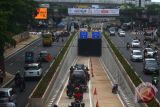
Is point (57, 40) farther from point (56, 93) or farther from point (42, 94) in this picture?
point (42, 94)

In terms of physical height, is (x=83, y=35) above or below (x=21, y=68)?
below

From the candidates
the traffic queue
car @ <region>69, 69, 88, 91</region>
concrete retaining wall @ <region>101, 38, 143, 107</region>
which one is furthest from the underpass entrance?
car @ <region>69, 69, 88, 91</region>

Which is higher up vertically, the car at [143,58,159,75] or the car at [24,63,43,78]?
the car at [24,63,43,78]

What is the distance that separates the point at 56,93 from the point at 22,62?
24.0 metres

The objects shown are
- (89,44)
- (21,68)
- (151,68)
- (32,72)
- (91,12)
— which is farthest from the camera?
(91,12)

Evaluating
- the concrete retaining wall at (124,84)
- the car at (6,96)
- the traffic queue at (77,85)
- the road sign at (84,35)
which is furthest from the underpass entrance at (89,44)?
the car at (6,96)

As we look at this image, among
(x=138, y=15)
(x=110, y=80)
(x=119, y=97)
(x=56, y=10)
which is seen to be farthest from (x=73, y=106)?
(x=138, y=15)

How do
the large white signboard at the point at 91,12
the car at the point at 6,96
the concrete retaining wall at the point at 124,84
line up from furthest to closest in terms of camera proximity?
the large white signboard at the point at 91,12 < the concrete retaining wall at the point at 124,84 < the car at the point at 6,96

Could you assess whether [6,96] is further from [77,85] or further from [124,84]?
[124,84]

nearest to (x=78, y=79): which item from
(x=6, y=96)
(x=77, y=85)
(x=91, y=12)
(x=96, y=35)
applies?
(x=77, y=85)

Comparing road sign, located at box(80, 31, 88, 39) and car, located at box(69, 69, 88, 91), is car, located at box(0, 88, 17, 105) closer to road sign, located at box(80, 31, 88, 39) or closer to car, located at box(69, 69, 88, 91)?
car, located at box(69, 69, 88, 91)

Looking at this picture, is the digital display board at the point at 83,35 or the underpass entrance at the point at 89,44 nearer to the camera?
the underpass entrance at the point at 89,44

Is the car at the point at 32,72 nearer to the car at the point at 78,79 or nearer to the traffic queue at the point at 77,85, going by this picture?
the traffic queue at the point at 77,85

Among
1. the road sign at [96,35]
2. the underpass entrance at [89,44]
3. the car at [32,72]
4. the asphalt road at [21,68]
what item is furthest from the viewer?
the underpass entrance at [89,44]
